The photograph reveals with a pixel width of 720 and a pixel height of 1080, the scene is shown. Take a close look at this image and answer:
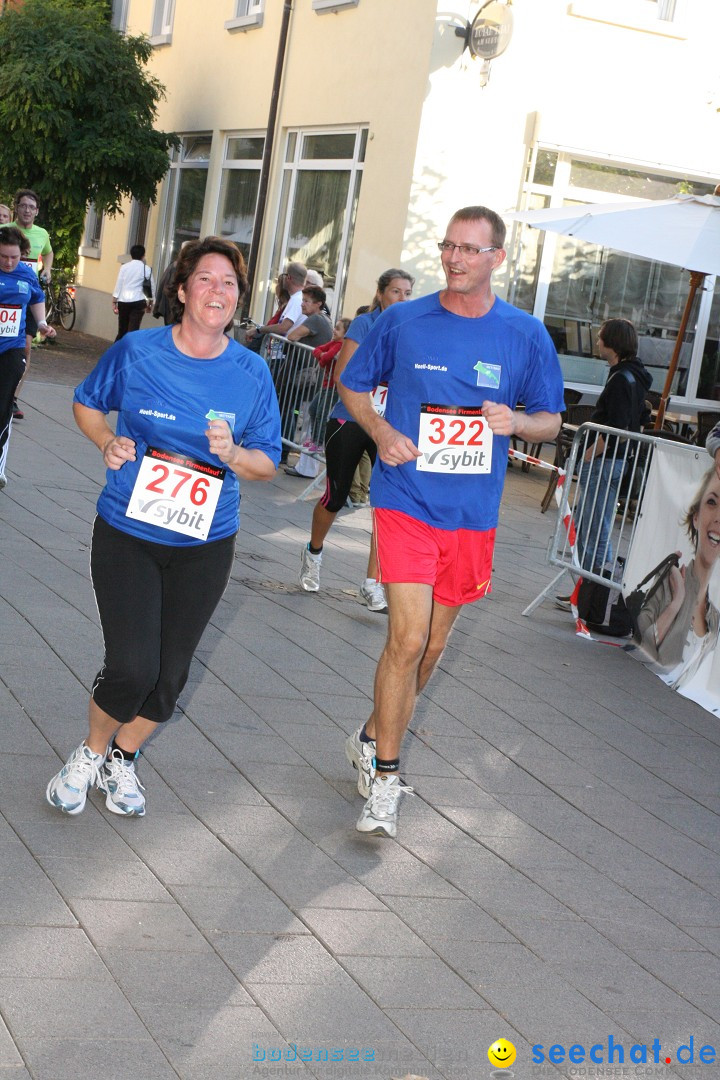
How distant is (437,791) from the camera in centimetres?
538

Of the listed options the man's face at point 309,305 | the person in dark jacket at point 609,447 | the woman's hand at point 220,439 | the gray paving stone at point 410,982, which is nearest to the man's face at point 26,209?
the man's face at point 309,305

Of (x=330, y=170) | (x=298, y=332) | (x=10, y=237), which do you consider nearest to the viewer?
(x=10, y=237)

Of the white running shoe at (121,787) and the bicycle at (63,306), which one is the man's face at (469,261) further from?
the bicycle at (63,306)

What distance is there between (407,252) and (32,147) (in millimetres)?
8349

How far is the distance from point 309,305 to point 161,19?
14.0 m

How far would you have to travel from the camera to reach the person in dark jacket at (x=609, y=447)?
8766 millimetres

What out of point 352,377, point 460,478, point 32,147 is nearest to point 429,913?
point 460,478

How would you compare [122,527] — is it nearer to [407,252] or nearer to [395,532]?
[395,532]

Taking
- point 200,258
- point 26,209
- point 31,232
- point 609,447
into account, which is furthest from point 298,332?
point 200,258

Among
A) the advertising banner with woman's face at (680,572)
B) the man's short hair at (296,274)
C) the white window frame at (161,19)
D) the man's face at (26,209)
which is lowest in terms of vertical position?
the advertising banner with woman's face at (680,572)

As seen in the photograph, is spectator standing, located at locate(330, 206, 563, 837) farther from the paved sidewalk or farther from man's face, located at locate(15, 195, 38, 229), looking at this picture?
man's face, located at locate(15, 195, 38, 229)

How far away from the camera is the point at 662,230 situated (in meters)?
10.2

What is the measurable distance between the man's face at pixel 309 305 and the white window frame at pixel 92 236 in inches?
589

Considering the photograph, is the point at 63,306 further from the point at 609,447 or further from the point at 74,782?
the point at 74,782
